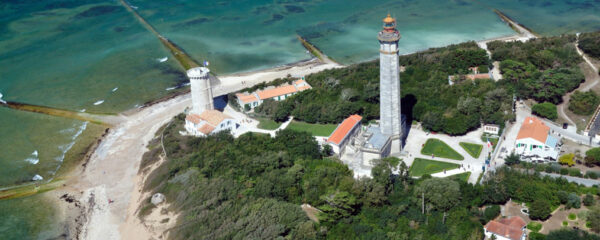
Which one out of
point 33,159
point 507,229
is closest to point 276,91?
point 33,159

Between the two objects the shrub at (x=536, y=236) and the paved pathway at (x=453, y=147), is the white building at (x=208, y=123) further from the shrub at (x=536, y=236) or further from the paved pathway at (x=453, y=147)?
the shrub at (x=536, y=236)

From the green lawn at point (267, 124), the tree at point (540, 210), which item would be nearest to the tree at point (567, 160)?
the tree at point (540, 210)

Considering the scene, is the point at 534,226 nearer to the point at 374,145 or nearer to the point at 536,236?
the point at 536,236

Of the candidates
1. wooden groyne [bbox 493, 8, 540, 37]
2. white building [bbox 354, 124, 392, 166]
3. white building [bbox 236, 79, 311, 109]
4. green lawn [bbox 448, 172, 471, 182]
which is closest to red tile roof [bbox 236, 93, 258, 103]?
white building [bbox 236, 79, 311, 109]

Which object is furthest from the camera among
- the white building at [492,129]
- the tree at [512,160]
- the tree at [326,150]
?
the white building at [492,129]

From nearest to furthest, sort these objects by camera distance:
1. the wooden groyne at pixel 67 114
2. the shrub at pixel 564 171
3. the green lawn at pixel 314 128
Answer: the shrub at pixel 564 171
the green lawn at pixel 314 128
the wooden groyne at pixel 67 114
